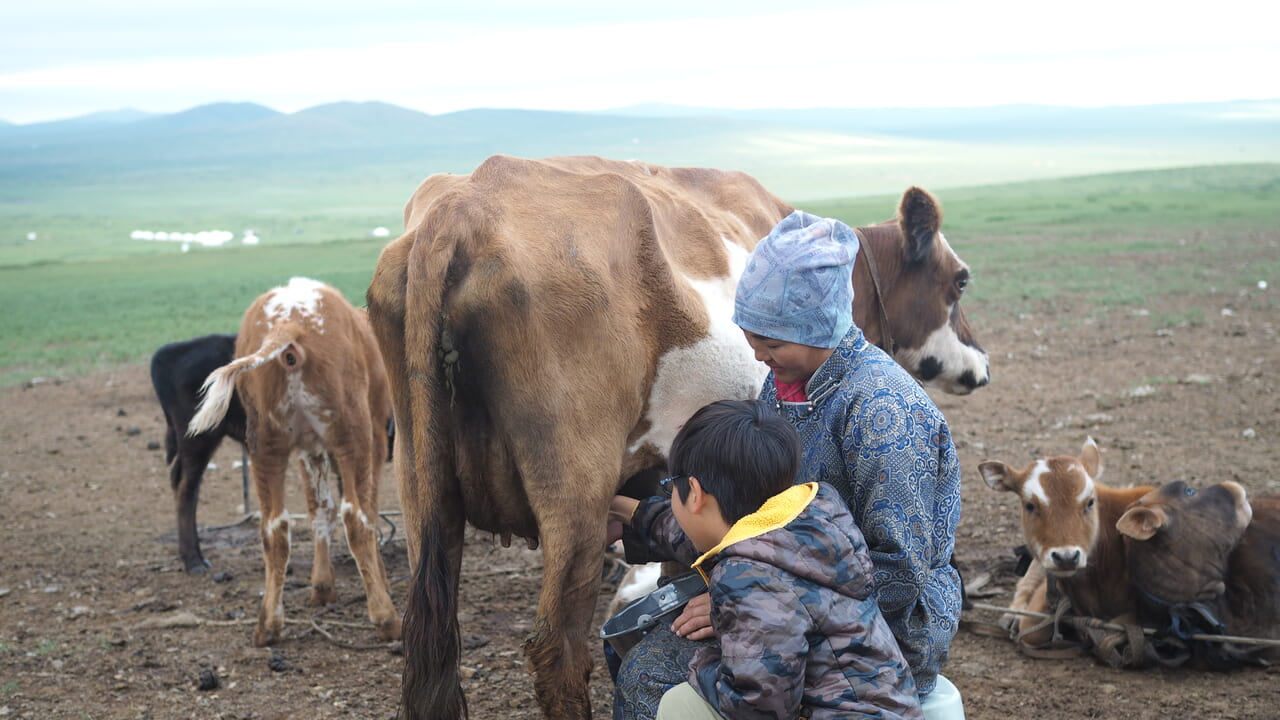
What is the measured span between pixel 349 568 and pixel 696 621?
460 cm

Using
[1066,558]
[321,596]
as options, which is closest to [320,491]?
[321,596]

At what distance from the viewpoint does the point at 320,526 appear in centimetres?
639

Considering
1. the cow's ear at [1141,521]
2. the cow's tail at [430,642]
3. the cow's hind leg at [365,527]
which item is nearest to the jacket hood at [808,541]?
the cow's tail at [430,642]

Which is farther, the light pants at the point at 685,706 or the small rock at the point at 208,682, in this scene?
the small rock at the point at 208,682

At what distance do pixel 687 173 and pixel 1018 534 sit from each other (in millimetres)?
3535

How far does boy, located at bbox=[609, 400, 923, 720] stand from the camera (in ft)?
8.73

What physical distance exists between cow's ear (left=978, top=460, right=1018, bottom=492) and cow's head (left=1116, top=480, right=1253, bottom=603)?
623 millimetres

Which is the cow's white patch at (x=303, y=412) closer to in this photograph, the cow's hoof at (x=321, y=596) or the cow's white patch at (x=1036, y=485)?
the cow's hoof at (x=321, y=596)

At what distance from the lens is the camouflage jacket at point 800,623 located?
2.65 meters

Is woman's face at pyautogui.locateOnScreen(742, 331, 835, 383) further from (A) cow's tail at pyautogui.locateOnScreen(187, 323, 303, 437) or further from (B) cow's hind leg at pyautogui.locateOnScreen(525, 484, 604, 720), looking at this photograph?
(A) cow's tail at pyautogui.locateOnScreen(187, 323, 303, 437)

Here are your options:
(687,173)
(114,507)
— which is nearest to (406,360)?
(687,173)

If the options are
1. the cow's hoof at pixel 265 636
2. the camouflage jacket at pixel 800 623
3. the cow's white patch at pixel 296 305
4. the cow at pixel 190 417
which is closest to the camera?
the camouflage jacket at pixel 800 623

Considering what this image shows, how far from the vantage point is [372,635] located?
19.4 feet

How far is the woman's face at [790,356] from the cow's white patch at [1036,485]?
8.37 ft
